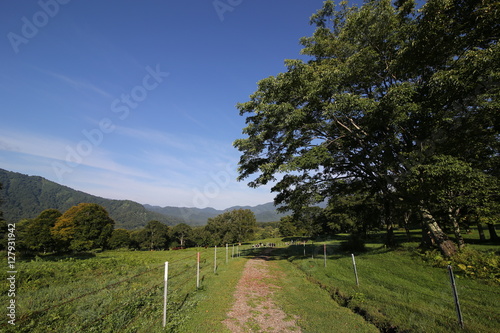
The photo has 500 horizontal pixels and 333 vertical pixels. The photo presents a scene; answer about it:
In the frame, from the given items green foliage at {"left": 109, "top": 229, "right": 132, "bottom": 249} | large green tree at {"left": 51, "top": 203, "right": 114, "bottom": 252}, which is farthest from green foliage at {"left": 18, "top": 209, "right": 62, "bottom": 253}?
green foliage at {"left": 109, "top": 229, "right": 132, "bottom": 249}

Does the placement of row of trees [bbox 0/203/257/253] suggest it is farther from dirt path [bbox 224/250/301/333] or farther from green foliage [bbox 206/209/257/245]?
dirt path [bbox 224/250/301/333]

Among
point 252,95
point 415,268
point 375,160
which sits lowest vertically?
point 415,268

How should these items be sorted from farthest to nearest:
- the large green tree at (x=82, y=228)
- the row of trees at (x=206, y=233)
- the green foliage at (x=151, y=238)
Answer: the green foliage at (x=151, y=238), the row of trees at (x=206, y=233), the large green tree at (x=82, y=228)

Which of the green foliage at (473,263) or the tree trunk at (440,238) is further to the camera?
the tree trunk at (440,238)

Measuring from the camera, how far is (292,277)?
1367 centimetres

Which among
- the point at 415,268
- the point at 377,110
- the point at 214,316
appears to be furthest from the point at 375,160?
the point at 214,316

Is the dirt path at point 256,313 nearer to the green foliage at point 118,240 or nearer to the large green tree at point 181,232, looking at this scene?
the green foliage at point 118,240

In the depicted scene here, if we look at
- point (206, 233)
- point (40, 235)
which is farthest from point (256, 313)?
point (206, 233)

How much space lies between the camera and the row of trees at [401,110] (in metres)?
9.78

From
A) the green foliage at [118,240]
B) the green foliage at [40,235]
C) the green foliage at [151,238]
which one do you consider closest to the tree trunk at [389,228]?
the green foliage at [40,235]

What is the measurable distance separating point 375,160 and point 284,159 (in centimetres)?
644

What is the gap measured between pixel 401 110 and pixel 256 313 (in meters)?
12.2

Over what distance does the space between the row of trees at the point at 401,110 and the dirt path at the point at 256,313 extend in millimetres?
7415

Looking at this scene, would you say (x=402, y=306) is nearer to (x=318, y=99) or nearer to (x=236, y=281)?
(x=236, y=281)
